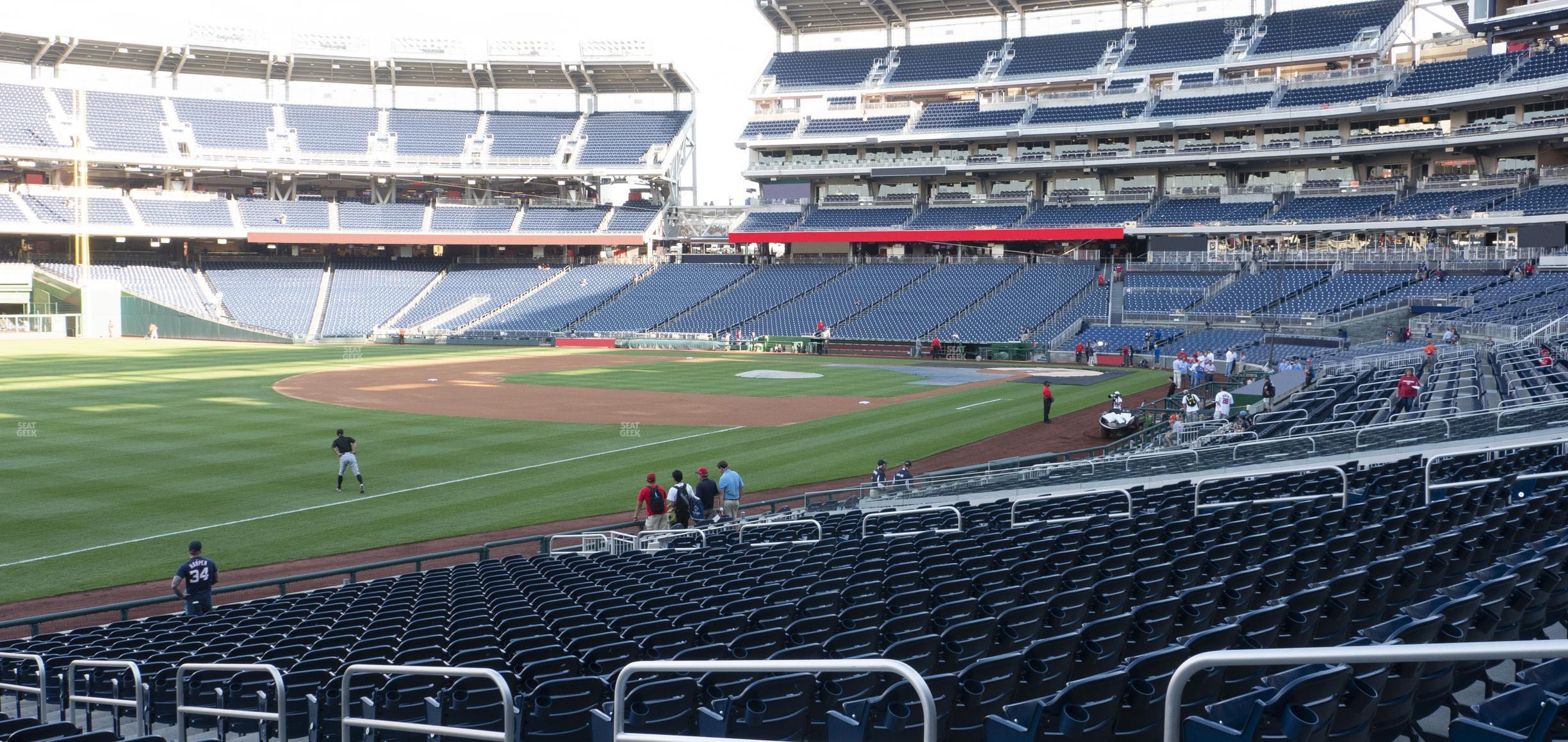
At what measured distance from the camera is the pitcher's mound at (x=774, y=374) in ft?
166

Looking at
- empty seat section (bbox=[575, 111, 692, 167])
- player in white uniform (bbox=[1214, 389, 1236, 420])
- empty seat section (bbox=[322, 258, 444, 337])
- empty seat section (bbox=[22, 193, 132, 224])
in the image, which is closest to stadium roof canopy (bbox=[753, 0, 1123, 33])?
empty seat section (bbox=[575, 111, 692, 167])

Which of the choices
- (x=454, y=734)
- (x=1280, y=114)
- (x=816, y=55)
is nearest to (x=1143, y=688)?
(x=454, y=734)

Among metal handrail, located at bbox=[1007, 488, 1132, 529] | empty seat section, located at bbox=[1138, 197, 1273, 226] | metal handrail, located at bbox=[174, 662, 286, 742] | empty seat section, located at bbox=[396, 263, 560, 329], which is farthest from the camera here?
empty seat section, located at bbox=[396, 263, 560, 329]

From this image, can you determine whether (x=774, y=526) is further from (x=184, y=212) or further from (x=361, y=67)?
(x=361, y=67)

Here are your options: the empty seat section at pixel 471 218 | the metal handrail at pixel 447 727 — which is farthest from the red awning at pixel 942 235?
the metal handrail at pixel 447 727

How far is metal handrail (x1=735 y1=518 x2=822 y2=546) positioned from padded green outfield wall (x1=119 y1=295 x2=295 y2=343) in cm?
6069

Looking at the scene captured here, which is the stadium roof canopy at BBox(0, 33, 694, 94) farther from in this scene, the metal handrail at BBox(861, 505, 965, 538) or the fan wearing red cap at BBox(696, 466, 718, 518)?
the metal handrail at BBox(861, 505, 965, 538)

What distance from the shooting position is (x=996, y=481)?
22078mm

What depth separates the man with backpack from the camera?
20.1 m

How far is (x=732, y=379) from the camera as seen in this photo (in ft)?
162

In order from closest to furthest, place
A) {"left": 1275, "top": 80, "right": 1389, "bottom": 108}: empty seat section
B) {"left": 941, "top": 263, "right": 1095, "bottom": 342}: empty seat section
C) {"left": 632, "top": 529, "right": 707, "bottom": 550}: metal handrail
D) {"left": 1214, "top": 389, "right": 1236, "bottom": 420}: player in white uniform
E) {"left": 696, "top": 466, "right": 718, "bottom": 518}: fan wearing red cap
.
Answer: {"left": 632, "top": 529, "right": 707, "bottom": 550}: metal handrail
{"left": 696, "top": 466, "right": 718, "bottom": 518}: fan wearing red cap
{"left": 1214, "top": 389, "right": 1236, "bottom": 420}: player in white uniform
{"left": 941, "top": 263, "right": 1095, "bottom": 342}: empty seat section
{"left": 1275, "top": 80, "right": 1389, "bottom": 108}: empty seat section

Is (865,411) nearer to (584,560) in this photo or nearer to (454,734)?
(584,560)

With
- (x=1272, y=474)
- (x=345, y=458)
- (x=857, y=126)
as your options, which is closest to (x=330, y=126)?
(x=857, y=126)

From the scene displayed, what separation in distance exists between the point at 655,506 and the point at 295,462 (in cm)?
1355
